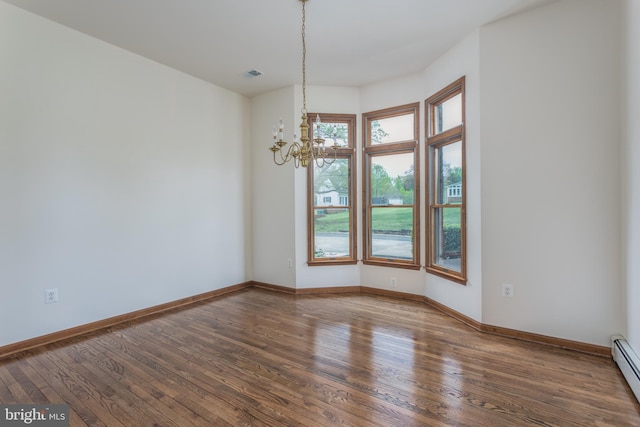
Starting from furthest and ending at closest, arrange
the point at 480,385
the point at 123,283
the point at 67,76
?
the point at 123,283 < the point at 67,76 < the point at 480,385

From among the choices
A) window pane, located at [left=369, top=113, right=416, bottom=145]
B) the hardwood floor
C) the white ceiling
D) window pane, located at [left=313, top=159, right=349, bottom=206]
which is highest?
the white ceiling

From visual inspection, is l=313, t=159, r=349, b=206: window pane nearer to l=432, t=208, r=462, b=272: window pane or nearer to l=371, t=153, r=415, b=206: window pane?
l=371, t=153, r=415, b=206: window pane

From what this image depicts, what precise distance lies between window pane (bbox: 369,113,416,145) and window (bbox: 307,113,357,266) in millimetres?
327

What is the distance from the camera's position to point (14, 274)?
2.82 m

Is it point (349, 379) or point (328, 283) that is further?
point (328, 283)

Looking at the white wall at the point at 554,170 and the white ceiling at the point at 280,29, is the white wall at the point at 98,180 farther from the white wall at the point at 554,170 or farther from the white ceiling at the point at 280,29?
the white wall at the point at 554,170

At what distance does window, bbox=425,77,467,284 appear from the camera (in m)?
3.57

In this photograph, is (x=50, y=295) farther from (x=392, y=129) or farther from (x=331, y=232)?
(x=392, y=129)

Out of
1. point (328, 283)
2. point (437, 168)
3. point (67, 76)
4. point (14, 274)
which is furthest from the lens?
point (328, 283)

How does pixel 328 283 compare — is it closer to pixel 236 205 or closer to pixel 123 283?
pixel 236 205

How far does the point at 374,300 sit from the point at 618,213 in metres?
2.73

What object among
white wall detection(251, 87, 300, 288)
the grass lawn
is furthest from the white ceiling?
the grass lawn

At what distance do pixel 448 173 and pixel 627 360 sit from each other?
234 centimetres

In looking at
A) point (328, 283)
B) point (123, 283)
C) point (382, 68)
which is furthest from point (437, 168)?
point (123, 283)
